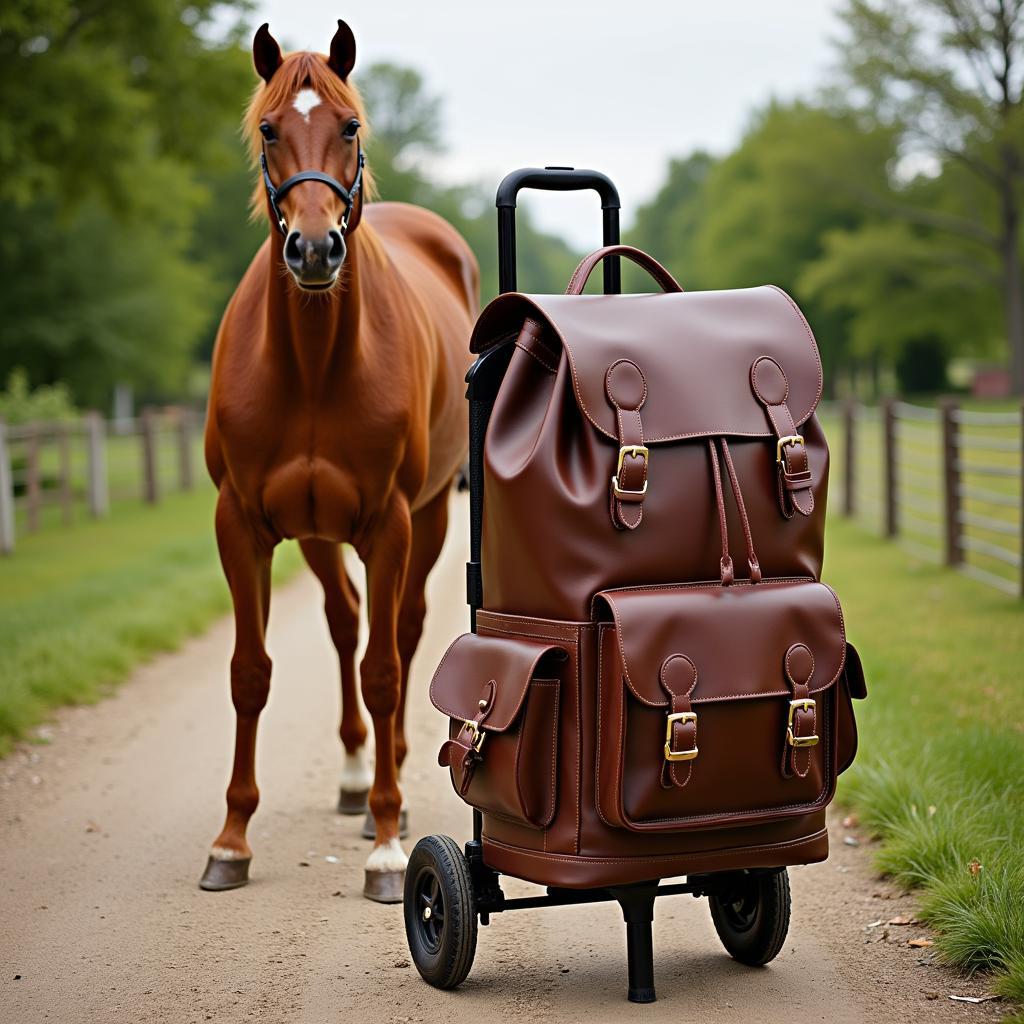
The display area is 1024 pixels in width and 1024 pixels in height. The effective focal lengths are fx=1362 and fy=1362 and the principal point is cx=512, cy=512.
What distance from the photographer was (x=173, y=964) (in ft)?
12.1

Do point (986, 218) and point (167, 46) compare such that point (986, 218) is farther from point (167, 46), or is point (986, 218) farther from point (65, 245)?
point (167, 46)

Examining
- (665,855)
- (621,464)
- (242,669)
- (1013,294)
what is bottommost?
(665,855)

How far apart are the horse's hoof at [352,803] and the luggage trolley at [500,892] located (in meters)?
1.84

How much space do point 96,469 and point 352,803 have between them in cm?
1458

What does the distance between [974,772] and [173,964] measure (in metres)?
2.85

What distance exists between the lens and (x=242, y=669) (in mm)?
4660

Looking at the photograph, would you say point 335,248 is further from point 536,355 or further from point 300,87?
point 536,355

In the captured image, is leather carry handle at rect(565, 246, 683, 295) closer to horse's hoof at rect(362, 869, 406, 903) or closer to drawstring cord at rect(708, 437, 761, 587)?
drawstring cord at rect(708, 437, 761, 587)

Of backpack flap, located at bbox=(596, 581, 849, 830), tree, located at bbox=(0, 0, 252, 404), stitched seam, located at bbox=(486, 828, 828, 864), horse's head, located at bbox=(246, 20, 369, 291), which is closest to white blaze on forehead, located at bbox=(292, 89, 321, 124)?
horse's head, located at bbox=(246, 20, 369, 291)

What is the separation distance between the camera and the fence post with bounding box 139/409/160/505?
68.9 ft

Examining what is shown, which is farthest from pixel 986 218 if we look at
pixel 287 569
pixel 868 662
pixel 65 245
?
pixel 868 662

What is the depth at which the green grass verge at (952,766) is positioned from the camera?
356 cm

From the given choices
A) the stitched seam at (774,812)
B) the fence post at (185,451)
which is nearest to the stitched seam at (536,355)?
the stitched seam at (774,812)

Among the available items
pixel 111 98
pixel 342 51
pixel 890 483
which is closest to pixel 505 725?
pixel 342 51
